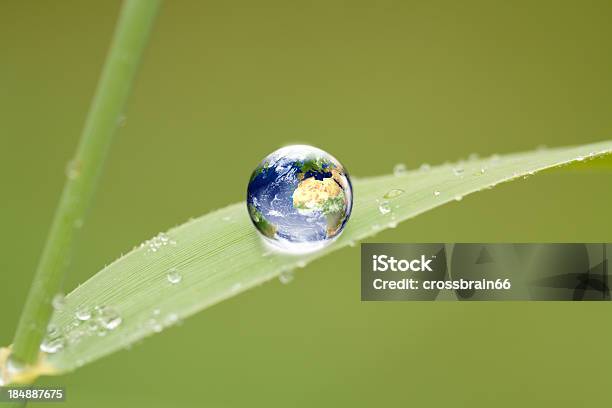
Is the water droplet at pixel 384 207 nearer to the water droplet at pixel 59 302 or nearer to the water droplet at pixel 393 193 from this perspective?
the water droplet at pixel 393 193

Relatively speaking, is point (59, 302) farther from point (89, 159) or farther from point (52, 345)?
point (89, 159)

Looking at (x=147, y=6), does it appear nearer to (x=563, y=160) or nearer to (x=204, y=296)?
(x=204, y=296)

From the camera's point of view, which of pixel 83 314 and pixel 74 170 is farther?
pixel 83 314

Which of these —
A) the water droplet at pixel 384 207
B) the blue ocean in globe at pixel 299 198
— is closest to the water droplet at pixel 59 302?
the blue ocean in globe at pixel 299 198

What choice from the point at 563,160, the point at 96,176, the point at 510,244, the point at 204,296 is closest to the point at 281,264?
the point at 204,296
